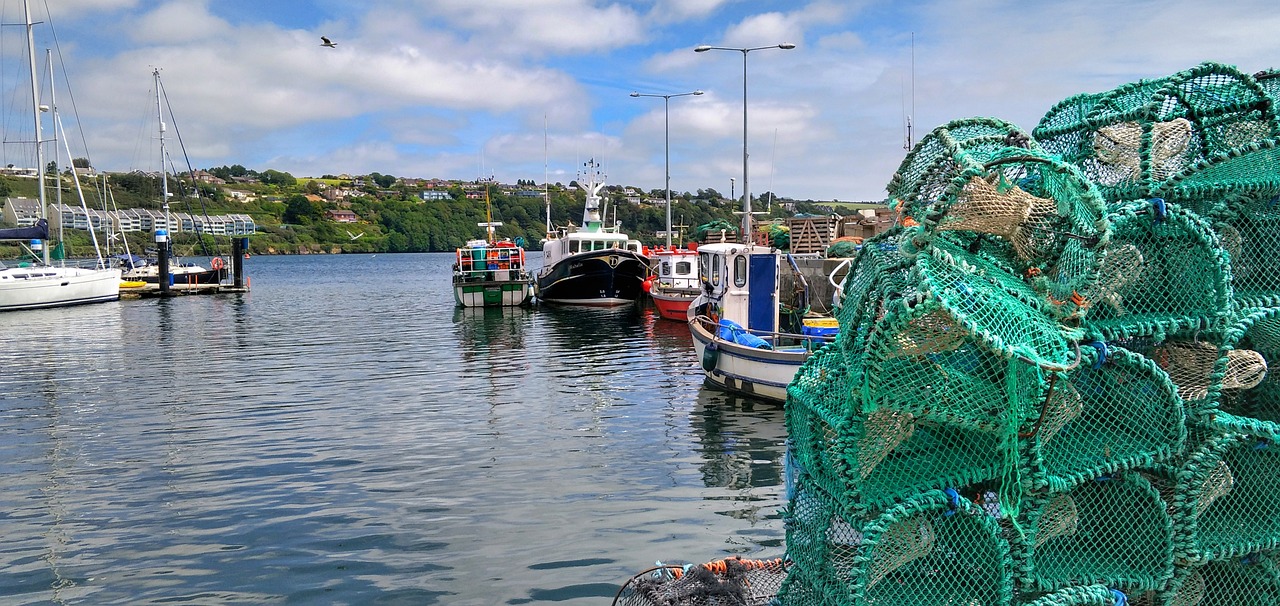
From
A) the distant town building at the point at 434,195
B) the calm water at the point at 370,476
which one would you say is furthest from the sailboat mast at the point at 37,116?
the distant town building at the point at 434,195

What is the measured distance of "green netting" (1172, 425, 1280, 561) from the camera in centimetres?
418

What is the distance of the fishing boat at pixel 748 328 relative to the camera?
49.1 feet

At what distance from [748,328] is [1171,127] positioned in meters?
14.9

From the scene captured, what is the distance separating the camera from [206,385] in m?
18.3

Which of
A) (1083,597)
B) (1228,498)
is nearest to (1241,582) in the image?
(1228,498)

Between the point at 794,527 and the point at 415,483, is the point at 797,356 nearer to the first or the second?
the point at 415,483

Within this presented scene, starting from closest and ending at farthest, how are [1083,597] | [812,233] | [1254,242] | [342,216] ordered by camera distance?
[1083,597]
[1254,242]
[812,233]
[342,216]

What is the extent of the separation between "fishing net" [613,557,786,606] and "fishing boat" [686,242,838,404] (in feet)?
22.8

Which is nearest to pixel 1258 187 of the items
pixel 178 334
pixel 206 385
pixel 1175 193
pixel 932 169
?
pixel 1175 193

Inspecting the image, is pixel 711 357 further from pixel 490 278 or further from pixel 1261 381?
pixel 490 278

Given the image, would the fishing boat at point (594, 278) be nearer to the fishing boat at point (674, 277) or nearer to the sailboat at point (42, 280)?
the fishing boat at point (674, 277)

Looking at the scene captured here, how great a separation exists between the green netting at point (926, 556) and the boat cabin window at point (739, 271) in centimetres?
1611

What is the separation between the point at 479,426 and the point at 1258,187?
11158 mm

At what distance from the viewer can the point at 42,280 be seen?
39000mm
